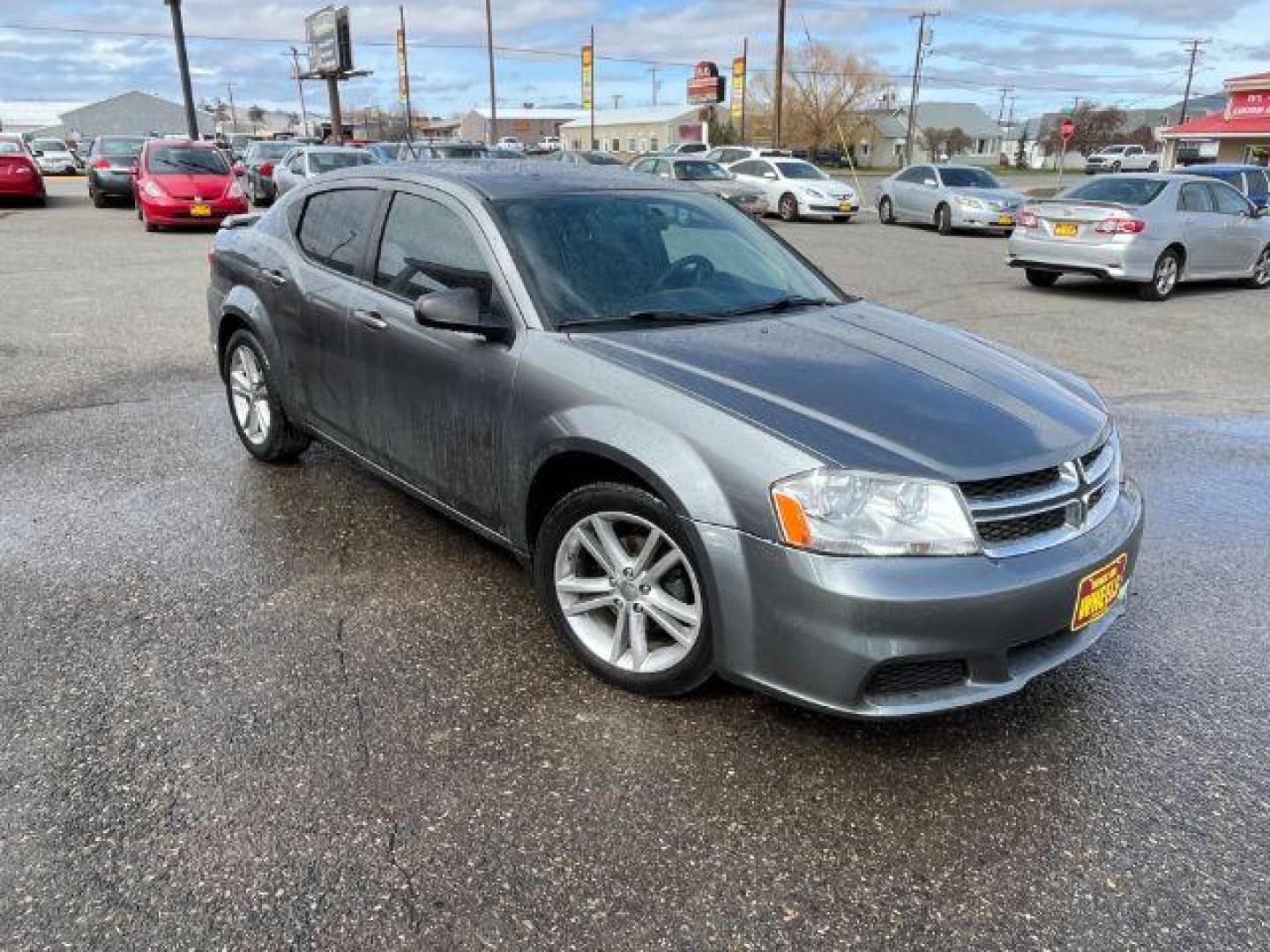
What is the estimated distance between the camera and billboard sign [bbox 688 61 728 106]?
Result: 58469 mm

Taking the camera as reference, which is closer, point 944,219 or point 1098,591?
point 1098,591

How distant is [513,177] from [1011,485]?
2373 mm

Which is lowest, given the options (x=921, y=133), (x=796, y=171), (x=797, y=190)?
(x=797, y=190)

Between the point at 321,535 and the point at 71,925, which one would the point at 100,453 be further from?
the point at 71,925

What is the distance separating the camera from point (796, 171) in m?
24.3

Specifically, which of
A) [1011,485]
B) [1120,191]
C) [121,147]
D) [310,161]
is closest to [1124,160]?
[1120,191]

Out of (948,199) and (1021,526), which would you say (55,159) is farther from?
(1021,526)

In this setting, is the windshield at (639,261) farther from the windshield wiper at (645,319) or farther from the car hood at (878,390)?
the car hood at (878,390)

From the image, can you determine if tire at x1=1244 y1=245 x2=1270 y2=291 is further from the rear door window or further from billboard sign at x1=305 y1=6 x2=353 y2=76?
billboard sign at x1=305 y1=6 x2=353 y2=76

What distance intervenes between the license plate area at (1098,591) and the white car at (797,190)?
21.5 m

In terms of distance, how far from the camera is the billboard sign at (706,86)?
58469 mm

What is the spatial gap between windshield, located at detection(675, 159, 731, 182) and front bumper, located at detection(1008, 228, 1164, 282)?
11.6 metres

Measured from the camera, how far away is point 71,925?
7.18 ft

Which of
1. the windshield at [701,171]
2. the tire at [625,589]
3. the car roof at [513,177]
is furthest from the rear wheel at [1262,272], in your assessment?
the tire at [625,589]
